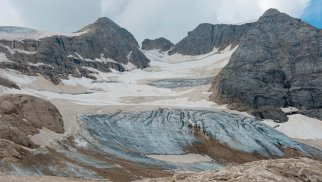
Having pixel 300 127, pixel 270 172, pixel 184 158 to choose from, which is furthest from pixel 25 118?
pixel 300 127

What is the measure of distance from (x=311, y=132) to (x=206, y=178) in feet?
522

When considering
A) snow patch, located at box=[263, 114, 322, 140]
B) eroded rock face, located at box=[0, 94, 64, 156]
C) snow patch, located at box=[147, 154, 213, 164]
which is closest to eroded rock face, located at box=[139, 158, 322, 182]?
eroded rock face, located at box=[0, 94, 64, 156]

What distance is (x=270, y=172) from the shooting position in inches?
820

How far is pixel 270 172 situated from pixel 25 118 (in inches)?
3867

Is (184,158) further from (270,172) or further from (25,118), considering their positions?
(270,172)

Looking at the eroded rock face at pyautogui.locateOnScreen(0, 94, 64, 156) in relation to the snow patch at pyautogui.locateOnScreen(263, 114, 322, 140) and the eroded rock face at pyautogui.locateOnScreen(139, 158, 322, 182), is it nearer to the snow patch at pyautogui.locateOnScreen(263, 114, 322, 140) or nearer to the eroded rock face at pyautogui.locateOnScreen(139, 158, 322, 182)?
the eroded rock face at pyautogui.locateOnScreen(139, 158, 322, 182)

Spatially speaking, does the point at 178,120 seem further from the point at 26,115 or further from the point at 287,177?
the point at 287,177

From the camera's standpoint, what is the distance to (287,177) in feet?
68.1

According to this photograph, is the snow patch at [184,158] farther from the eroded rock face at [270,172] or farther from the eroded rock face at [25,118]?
the eroded rock face at [270,172]

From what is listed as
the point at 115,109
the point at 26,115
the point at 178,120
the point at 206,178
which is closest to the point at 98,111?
the point at 115,109

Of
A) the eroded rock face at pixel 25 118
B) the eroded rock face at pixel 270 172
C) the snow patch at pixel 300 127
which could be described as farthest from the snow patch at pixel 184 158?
the eroded rock face at pixel 270 172

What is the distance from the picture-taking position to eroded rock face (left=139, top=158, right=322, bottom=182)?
2055 cm

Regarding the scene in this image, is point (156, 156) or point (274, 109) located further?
point (274, 109)

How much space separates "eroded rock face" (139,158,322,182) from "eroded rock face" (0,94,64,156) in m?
77.6
